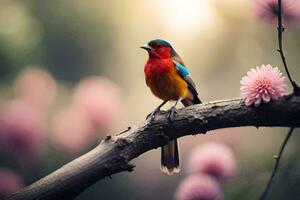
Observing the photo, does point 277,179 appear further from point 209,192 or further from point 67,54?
point 67,54

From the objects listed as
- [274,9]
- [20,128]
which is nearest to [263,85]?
[274,9]

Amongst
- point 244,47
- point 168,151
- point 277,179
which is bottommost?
point 277,179

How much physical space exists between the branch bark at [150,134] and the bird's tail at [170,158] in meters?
0.15

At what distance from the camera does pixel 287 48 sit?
117cm

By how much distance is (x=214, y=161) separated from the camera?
104 cm

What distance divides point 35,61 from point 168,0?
0.32 metres

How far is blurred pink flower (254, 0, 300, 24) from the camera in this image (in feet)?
2.83

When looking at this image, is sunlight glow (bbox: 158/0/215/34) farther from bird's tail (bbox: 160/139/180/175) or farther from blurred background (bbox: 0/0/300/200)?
bird's tail (bbox: 160/139/180/175)

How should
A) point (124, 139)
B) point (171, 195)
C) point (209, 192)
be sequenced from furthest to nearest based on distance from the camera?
point (171, 195) → point (209, 192) → point (124, 139)

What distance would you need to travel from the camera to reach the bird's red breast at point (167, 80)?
99 cm

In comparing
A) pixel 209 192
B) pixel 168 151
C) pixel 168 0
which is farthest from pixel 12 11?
pixel 209 192

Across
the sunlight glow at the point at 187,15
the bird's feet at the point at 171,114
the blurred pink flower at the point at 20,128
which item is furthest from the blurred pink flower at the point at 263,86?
the blurred pink flower at the point at 20,128

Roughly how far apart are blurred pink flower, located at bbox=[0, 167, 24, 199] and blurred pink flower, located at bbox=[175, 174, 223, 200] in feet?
1.05

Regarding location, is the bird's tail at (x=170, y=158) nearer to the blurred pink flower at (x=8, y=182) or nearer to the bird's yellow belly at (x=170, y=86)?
the bird's yellow belly at (x=170, y=86)
